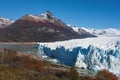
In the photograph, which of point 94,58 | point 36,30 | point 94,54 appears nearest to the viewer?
point 94,58

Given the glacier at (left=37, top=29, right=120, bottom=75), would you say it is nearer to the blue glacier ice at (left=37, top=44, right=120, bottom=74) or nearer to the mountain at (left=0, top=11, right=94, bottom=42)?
the blue glacier ice at (left=37, top=44, right=120, bottom=74)

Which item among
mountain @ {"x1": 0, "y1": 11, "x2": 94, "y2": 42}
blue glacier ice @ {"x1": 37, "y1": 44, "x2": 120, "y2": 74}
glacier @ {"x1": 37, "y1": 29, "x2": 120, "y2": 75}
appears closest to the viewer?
blue glacier ice @ {"x1": 37, "y1": 44, "x2": 120, "y2": 74}

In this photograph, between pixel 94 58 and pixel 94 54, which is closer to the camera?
pixel 94 58

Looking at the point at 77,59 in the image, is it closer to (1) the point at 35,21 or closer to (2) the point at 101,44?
(2) the point at 101,44

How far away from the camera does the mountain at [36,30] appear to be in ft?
452

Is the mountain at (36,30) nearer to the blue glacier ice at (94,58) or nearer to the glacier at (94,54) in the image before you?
the glacier at (94,54)

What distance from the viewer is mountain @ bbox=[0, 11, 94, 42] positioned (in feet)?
452

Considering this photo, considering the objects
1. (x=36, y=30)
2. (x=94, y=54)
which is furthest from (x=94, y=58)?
(x=36, y=30)

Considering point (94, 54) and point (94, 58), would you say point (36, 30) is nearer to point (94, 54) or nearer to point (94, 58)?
point (94, 54)

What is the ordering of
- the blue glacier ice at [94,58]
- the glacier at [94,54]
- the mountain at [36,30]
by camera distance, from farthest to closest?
the mountain at [36,30] → the glacier at [94,54] → the blue glacier ice at [94,58]

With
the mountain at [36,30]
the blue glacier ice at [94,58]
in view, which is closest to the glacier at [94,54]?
the blue glacier ice at [94,58]

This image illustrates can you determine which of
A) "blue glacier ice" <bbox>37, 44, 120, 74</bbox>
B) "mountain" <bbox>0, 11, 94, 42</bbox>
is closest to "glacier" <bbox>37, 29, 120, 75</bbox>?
"blue glacier ice" <bbox>37, 44, 120, 74</bbox>

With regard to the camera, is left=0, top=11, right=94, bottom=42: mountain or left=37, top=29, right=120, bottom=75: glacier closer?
left=37, top=29, right=120, bottom=75: glacier

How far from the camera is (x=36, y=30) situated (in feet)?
488
